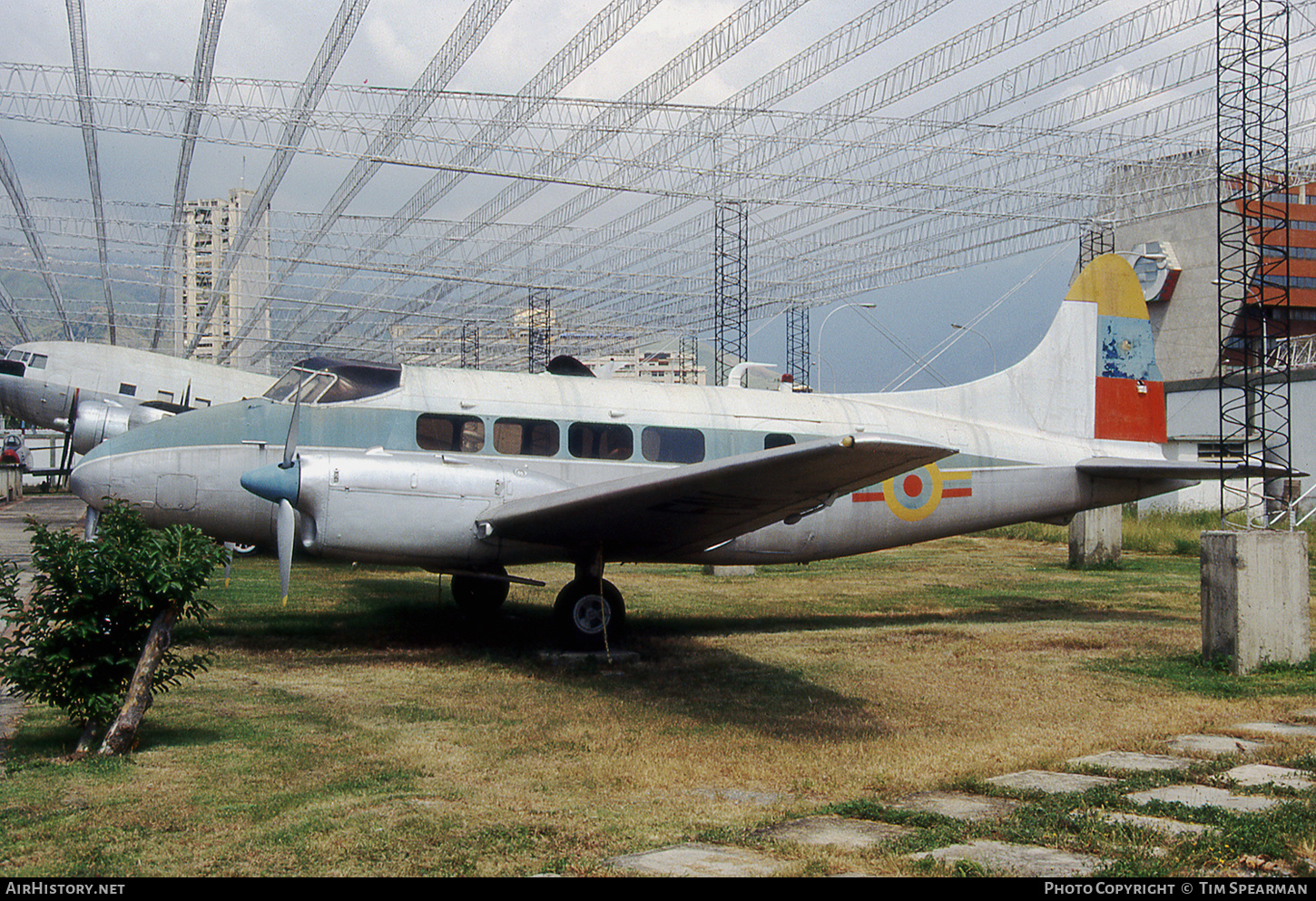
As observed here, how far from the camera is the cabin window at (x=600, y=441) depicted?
42.1ft

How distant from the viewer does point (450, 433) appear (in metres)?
12.3

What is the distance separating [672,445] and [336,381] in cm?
430

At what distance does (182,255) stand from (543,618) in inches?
1793

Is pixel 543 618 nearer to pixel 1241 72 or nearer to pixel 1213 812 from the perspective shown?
pixel 1213 812

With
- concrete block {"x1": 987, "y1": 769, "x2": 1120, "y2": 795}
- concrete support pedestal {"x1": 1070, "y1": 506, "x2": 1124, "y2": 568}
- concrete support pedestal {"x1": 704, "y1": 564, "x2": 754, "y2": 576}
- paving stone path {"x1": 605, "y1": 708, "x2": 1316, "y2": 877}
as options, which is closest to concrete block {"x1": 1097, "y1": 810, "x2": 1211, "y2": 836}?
paving stone path {"x1": 605, "y1": 708, "x2": 1316, "y2": 877}

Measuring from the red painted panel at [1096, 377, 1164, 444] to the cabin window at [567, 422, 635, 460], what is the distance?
7.66 metres

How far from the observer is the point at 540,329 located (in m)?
63.5

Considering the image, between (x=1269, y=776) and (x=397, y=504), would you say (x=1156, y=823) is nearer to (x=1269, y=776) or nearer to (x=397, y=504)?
(x=1269, y=776)

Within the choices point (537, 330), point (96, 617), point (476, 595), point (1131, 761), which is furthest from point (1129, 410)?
point (537, 330)

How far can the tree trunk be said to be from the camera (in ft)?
23.0

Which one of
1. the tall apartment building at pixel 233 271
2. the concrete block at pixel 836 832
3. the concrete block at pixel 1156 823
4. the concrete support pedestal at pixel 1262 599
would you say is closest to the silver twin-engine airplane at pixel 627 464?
the concrete block at pixel 1156 823

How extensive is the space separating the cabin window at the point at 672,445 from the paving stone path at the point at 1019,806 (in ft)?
22.5

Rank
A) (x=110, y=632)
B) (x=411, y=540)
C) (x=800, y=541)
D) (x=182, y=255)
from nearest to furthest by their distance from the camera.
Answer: (x=110, y=632) < (x=411, y=540) < (x=800, y=541) < (x=182, y=255)

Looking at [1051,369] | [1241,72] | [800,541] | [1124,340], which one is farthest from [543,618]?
[1241,72]
